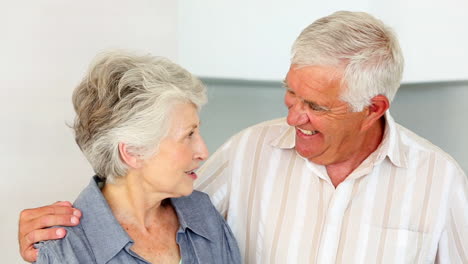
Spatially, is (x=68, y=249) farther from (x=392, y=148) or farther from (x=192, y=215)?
(x=392, y=148)

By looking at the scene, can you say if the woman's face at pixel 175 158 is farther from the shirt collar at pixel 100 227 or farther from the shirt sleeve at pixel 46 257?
the shirt sleeve at pixel 46 257

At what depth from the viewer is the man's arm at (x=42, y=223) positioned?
129 cm

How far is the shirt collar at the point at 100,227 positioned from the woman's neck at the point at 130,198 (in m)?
0.05

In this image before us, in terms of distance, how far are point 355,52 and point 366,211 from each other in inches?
16.4

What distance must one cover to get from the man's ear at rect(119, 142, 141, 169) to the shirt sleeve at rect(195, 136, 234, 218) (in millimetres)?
409

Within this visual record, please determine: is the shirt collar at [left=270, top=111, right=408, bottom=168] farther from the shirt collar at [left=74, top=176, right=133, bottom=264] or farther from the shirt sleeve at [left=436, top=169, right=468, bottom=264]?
the shirt collar at [left=74, top=176, right=133, bottom=264]

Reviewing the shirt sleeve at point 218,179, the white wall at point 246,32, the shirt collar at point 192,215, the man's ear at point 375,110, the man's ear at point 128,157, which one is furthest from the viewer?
the white wall at point 246,32

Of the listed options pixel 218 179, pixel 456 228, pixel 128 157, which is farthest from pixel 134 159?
pixel 456 228

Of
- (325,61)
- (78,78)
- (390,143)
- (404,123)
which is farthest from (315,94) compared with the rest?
(404,123)

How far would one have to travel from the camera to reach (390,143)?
1.65 metres

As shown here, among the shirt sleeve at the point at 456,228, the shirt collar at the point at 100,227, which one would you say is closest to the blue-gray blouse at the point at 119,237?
the shirt collar at the point at 100,227

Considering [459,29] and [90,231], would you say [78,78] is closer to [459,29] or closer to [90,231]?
[90,231]

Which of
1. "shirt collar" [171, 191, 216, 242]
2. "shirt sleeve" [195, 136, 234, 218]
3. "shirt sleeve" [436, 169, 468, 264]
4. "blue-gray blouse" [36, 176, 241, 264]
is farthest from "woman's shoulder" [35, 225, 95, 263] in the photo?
"shirt sleeve" [436, 169, 468, 264]

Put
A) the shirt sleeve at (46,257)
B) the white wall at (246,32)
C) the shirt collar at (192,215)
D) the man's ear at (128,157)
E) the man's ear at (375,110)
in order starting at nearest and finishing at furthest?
the shirt sleeve at (46,257)
the man's ear at (128,157)
the shirt collar at (192,215)
the man's ear at (375,110)
the white wall at (246,32)
